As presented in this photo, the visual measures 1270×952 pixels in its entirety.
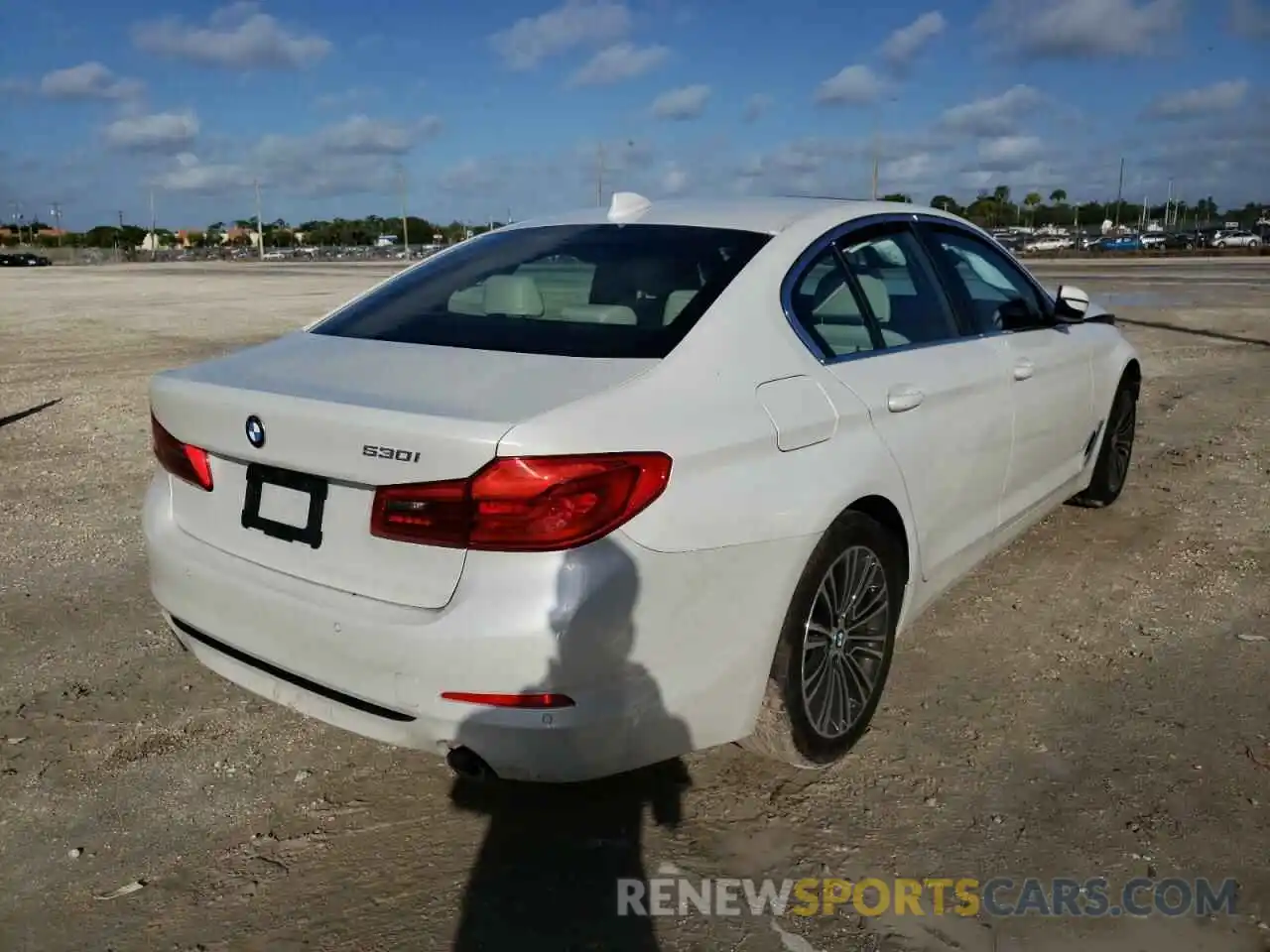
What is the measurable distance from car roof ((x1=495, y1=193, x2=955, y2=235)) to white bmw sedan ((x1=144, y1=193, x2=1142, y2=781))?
0.08 feet

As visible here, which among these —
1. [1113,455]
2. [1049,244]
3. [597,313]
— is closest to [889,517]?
[597,313]

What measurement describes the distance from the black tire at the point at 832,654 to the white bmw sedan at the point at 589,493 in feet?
0.03

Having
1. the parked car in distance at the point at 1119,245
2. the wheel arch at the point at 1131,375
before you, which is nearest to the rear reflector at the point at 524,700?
the wheel arch at the point at 1131,375

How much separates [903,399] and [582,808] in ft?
4.94

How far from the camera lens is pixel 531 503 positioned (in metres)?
2.23

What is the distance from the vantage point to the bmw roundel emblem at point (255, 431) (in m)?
2.54

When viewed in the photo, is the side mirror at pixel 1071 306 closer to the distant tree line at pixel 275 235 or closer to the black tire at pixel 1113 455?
the black tire at pixel 1113 455

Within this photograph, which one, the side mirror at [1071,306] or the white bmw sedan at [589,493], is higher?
the side mirror at [1071,306]

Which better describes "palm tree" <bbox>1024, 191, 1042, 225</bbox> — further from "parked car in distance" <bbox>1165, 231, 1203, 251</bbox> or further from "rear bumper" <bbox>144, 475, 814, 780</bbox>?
→ "rear bumper" <bbox>144, 475, 814, 780</bbox>

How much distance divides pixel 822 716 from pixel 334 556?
56.2 inches

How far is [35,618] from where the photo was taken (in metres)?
4.27

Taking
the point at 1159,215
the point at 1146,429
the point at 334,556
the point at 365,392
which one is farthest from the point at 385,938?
the point at 1159,215

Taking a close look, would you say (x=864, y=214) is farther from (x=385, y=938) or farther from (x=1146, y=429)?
(x=1146, y=429)

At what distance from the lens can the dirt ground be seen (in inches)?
97.8
